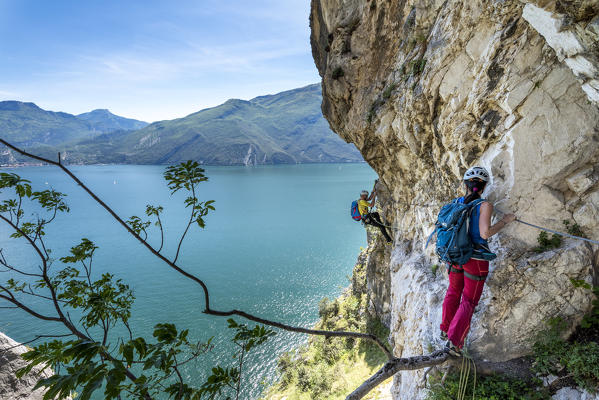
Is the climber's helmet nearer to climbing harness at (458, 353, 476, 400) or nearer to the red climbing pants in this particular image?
the red climbing pants

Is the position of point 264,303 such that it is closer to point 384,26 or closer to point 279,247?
point 279,247

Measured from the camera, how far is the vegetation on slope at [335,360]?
55.2ft

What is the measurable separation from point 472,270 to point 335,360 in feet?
59.2

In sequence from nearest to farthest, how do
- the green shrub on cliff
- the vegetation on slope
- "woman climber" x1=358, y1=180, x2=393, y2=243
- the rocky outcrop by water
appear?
1. the green shrub on cliff
2. the rocky outcrop by water
3. "woman climber" x1=358, y1=180, x2=393, y2=243
4. the vegetation on slope

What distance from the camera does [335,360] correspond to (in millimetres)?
19812

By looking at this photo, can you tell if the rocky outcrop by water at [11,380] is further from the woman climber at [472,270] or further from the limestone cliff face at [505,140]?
the limestone cliff face at [505,140]

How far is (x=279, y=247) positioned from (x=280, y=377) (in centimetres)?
2477

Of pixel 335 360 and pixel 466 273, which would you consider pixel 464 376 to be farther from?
pixel 335 360

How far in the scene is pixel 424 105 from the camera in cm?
861

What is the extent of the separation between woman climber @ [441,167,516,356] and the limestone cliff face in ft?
1.99

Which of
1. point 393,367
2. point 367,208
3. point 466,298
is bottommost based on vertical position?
point 393,367

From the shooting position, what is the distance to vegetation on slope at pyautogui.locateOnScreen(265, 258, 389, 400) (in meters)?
16.8

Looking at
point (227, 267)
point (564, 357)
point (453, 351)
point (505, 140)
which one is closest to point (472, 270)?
Result: point (453, 351)

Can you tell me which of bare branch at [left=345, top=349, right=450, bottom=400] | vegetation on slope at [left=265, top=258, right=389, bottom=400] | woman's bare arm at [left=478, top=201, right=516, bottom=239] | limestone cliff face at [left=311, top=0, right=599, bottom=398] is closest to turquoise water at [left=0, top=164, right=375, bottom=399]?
vegetation on slope at [left=265, top=258, right=389, bottom=400]
